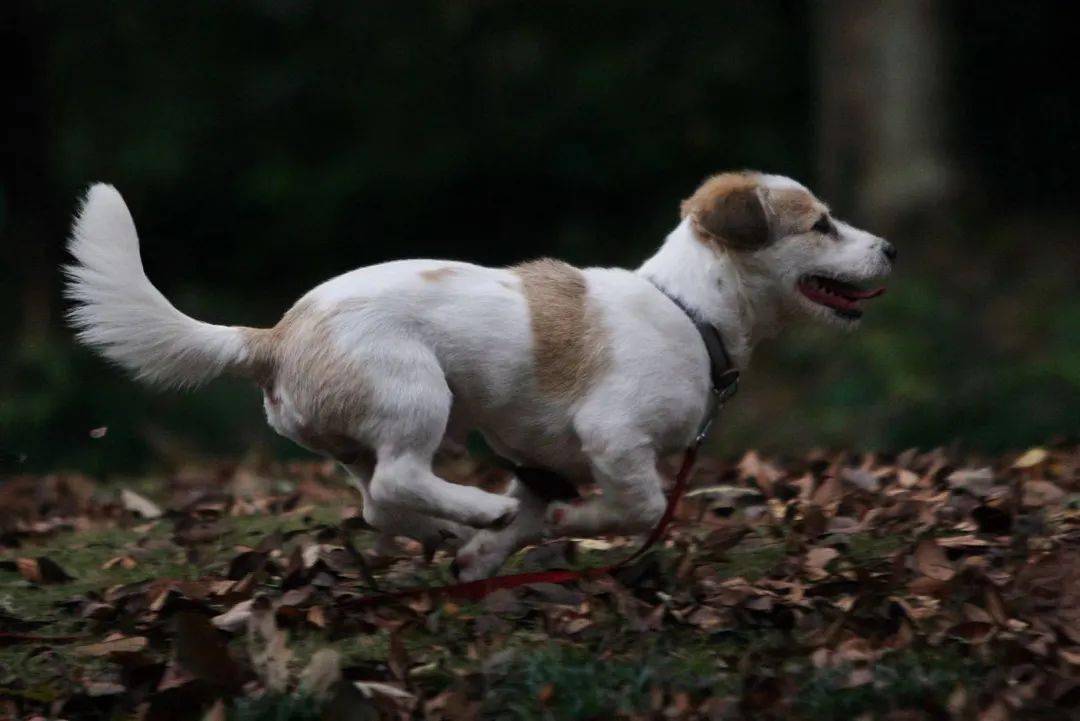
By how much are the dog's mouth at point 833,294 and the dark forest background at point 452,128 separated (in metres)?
7.13

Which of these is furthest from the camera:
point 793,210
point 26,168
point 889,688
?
point 26,168

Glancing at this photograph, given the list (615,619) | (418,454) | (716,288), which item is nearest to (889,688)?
(615,619)

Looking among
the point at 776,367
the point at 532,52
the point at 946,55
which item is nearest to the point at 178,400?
the point at 776,367

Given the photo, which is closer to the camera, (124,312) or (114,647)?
(114,647)

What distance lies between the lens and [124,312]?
15.6 feet

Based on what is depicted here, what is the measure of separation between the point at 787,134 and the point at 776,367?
4121 mm

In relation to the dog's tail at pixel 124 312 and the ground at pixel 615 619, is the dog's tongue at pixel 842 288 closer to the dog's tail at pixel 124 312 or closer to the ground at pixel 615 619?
the ground at pixel 615 619

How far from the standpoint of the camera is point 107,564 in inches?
231

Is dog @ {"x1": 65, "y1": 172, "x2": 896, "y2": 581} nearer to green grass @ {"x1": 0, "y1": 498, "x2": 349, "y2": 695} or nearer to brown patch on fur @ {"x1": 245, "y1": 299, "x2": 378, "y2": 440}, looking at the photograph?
brown patch on fur @ {"x1": 245, "y1": 299, "x2": 378, "y2": 440}

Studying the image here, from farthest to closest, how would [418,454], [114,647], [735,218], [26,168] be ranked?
[26,168], [735,218], [418,454], [114,647]

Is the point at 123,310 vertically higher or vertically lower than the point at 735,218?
lower

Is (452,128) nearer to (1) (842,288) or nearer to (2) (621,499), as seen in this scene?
(1) (842,288)

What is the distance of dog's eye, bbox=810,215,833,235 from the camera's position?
538cm

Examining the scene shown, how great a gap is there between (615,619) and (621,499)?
0.46 m
